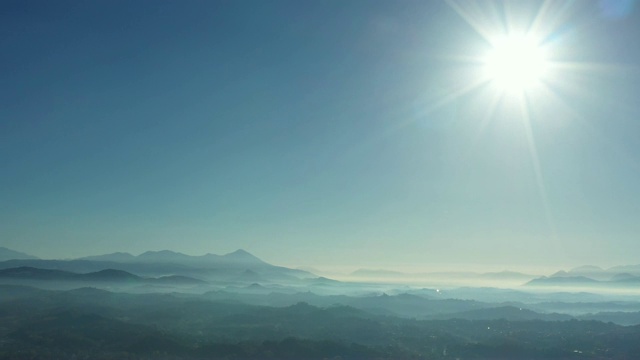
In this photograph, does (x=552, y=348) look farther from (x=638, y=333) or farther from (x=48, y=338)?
(x=48, y=338)

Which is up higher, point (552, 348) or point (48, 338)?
point (552, 348)

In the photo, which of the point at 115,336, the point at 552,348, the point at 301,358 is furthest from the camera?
the point at 115,336

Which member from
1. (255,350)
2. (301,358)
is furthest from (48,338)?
(301,358)

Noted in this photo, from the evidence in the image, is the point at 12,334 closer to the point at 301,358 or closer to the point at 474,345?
the point at 301,358

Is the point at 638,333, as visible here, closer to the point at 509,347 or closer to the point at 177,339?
the point at 509,347

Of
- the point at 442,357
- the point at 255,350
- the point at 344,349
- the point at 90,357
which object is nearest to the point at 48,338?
the point at 90,357

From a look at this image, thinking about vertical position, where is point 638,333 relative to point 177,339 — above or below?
above

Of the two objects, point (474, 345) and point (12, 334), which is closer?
point (474, 345)

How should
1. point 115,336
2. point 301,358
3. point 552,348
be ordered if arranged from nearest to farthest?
1. point 301,358
2. point 552,348
3. point 115,336

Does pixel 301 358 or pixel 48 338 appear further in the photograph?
pixel 48 338
